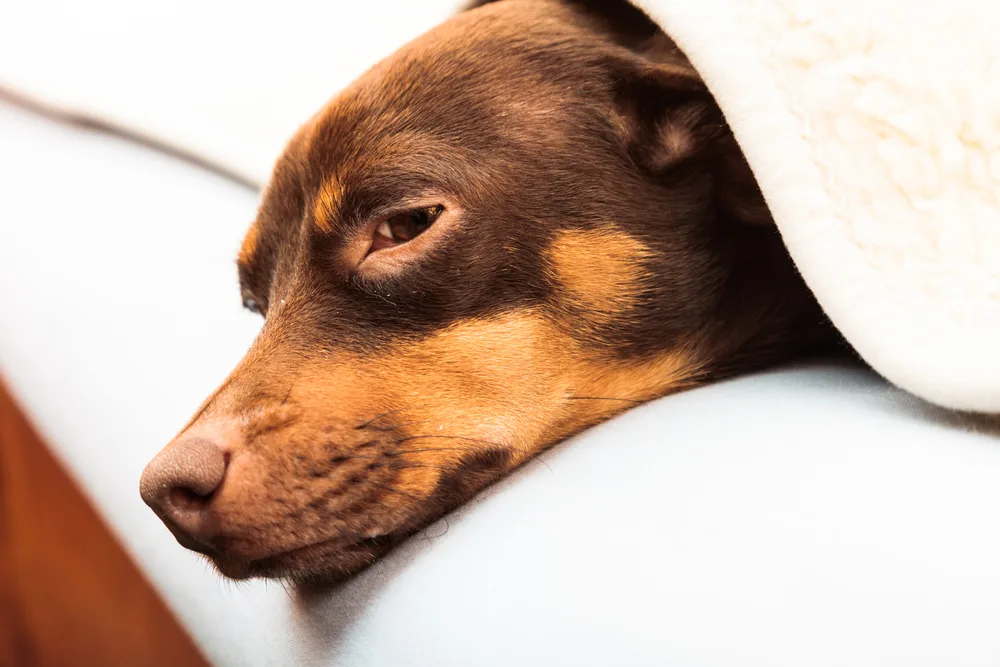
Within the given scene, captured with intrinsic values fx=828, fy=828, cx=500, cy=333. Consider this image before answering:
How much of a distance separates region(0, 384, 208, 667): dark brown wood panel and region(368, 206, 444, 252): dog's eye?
2.01 m

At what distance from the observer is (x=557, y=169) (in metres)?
1.23

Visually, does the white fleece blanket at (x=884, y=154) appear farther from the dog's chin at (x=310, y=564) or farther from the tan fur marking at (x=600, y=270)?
the dog's chin at (x=310, y=564)

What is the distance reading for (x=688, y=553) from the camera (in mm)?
721

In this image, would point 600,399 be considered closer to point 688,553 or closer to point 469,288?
point 469,288

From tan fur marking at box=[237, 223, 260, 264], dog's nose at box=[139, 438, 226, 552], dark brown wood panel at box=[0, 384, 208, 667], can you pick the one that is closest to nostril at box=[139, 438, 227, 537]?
dog's nose at box=[139, 438, 226, 552]

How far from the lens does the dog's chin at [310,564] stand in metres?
1.02

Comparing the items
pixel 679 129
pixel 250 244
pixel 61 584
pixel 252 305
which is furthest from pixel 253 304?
pixel 61 584

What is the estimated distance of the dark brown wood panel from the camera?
2.76 metres

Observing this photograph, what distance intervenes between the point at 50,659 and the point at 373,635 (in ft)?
8.28

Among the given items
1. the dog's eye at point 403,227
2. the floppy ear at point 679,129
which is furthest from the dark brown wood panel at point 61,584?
the floppy ear at point 679,129

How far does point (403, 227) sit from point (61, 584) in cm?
239

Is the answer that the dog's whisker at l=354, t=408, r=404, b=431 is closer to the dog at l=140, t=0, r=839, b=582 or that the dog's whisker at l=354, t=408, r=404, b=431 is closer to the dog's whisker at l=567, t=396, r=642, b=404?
the dog at l=140, t=0, r=839, b=582

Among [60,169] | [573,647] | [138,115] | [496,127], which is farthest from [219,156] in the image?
[573,647]

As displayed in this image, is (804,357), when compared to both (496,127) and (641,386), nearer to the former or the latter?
(641,386)
